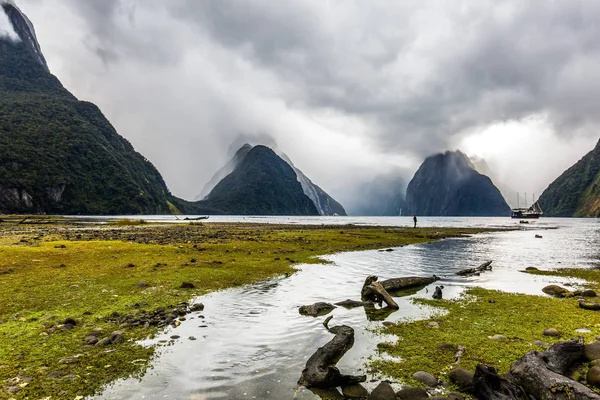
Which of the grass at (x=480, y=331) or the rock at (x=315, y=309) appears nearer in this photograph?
the grass at (x=480, y=331)

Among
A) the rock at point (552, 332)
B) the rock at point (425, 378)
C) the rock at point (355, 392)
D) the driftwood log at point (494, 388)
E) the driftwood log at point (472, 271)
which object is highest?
the driftwood log at point (494, 388)

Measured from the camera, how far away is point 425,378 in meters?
8.55

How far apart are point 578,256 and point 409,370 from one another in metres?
43.3

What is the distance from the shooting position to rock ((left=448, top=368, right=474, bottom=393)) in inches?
313

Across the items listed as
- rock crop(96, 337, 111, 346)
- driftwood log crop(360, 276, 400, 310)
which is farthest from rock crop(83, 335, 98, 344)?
driftwood log crop(360, 276, 400, 310)

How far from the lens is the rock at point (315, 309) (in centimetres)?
1520

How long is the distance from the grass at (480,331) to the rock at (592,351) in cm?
120

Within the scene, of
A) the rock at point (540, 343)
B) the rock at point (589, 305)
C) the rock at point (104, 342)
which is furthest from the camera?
the rock at point (589, 305)

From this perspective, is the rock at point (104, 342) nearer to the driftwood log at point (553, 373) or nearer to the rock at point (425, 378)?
the rock at point (425, 378)

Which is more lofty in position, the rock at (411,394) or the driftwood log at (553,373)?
the driftwood log at (553,373)

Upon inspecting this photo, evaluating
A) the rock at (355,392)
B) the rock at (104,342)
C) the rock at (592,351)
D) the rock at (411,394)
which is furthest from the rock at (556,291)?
the rock at (104,342)

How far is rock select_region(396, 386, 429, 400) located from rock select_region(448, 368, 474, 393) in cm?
109

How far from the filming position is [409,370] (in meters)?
9.16

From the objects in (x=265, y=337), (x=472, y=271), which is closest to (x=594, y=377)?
(x=265, y=337)
